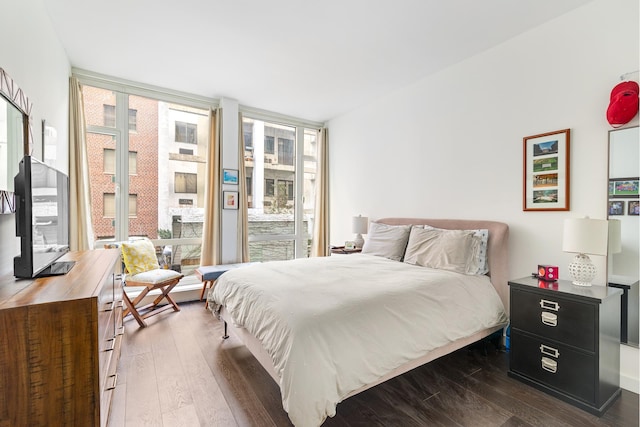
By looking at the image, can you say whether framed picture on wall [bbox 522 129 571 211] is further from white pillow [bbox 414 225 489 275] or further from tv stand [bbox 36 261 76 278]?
tv stand [bbox 36 261 76 278]

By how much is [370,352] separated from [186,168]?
3.62m

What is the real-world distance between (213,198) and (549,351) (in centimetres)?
391

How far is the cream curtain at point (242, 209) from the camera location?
4387mm

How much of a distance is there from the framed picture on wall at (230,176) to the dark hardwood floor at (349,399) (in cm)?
232

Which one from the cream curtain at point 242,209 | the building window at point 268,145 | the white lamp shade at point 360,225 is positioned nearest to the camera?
the white lamp shade at point 360,225

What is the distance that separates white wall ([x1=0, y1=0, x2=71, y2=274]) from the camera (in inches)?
60.7

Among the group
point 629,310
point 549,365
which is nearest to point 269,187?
point 549,365

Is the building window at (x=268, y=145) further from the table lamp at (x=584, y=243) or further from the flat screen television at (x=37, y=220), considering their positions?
the table lamp at (x=584, y=243)

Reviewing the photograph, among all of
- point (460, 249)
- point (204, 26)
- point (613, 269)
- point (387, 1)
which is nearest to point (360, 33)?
point (387, 1)

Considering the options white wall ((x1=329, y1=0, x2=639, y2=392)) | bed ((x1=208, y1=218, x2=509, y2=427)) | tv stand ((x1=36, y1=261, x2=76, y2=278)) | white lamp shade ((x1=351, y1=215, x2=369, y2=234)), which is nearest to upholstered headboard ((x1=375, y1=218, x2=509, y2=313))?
bed ((x1=208, y1=218, x2=509, y2=427))

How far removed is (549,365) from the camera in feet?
6.61

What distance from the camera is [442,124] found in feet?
11.0

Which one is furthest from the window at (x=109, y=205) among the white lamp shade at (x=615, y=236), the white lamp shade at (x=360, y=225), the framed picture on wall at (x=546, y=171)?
the white lamp shade at (x=615, y=236)

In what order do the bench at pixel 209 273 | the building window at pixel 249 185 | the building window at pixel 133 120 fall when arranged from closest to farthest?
1. the bench at pixel 209 273
2. the building window at pixel 133 120
3. the building window at pixel 249 185
